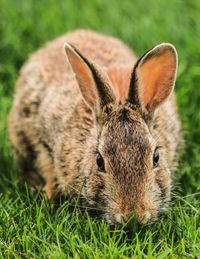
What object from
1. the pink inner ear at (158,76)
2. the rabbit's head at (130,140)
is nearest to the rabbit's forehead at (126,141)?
the rabbit's head at (130,140)

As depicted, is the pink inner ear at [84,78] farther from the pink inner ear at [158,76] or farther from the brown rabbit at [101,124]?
the pink inner ear at [158,76]

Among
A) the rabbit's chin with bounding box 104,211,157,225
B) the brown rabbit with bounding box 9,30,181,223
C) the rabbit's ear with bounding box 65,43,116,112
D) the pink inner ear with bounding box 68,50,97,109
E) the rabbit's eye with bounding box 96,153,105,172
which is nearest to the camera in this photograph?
the rabbit's chin with bounding box 104,211,157,225

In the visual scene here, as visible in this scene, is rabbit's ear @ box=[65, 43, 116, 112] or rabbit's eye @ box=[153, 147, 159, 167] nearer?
rabbit's eye @ box=[153, 147, 159, 167]

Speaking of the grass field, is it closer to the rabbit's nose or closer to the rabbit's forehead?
the rabbit's nose

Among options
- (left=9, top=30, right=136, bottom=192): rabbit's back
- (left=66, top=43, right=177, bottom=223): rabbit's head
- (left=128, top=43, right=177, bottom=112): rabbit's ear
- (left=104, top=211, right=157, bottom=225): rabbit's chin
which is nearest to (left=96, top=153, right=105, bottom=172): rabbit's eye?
(left=66, top=43, right=177, bottom=223): rabbit's head

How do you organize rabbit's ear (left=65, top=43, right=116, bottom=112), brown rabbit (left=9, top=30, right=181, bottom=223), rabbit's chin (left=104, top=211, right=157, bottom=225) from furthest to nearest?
1. rabbit's ear (left=65, top=43, right=116, bottom=112)
2. brown rabbit (left=9, top=30, right=181, bottom=223)
3. rabbit's chin (left=104, top=211, right=157, bottom=225)

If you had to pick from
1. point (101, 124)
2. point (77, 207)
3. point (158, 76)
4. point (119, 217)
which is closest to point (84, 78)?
point (101, 124)
